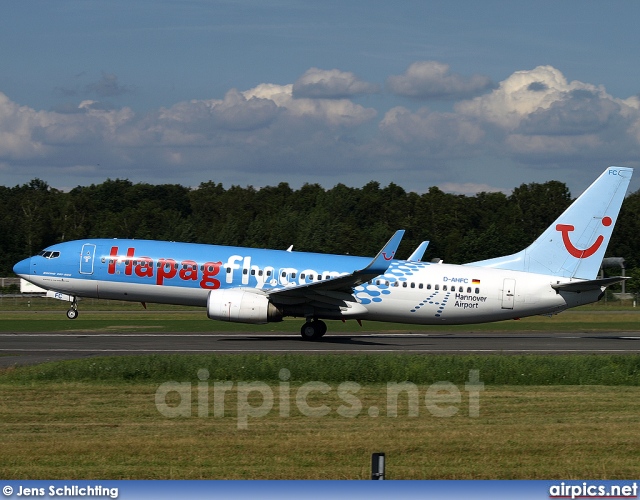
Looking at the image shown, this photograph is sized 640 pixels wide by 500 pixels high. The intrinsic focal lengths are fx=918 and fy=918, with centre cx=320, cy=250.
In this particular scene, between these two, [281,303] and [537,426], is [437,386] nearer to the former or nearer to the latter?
[537,426]

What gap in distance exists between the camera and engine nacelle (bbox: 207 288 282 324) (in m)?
31.4

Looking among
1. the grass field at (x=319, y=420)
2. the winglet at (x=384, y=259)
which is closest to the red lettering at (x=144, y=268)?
the winglet at (x=384, y=259)

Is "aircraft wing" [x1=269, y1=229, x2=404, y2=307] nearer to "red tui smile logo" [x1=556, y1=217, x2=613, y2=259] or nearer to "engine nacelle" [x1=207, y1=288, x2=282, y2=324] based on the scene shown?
"engine nacelle" [x1=207, y1=288, x2=282, y2=324]

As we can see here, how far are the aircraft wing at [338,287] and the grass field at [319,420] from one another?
26.9 feet

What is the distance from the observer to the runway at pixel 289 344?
27891 millimetres

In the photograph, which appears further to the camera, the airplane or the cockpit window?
the cockpit window

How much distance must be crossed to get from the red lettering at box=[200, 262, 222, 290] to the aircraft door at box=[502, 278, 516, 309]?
418 inches

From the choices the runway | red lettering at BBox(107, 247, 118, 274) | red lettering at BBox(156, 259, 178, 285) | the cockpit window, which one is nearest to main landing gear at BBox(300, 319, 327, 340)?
the runway

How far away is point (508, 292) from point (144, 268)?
13.5 meters

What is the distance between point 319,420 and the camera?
610 inches

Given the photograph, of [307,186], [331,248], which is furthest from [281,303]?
[307,186]

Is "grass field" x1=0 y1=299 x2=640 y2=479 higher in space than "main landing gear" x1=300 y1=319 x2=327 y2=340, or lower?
lower

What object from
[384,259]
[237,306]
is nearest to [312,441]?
[237,306]

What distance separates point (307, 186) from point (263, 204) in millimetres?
11802
